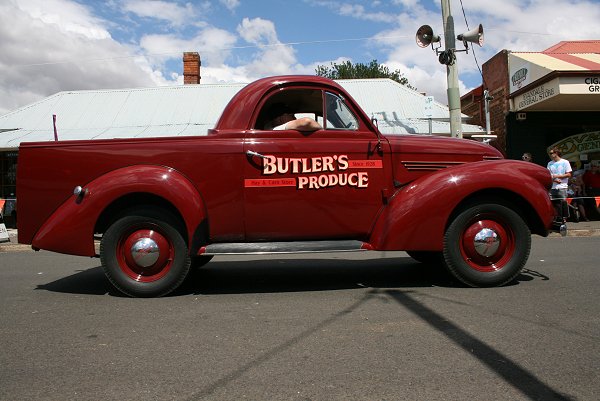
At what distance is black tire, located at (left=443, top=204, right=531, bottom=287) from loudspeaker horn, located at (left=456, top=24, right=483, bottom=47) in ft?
22.6

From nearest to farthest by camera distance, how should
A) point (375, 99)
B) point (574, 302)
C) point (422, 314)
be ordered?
point (422, 314)
point (574, 302)
point (375, 99)

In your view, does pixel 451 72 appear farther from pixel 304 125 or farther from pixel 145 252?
pixel 145 252

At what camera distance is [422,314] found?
378cm

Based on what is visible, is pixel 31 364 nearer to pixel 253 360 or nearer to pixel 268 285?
pixel 253 360

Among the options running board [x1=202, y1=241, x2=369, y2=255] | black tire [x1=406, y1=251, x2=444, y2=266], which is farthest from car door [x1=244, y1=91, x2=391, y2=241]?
black tire [x1=406, y1=251, x2=444, y2=266]

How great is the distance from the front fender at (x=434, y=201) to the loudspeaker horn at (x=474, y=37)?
6668 mm

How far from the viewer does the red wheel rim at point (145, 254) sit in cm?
440

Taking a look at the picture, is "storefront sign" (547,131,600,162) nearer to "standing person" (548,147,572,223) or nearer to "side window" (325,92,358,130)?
"standing person" (548,147,572,223)

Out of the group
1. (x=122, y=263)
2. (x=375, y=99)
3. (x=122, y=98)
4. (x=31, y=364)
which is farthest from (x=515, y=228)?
(x=122, y=98)

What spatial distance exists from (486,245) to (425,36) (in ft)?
24.5

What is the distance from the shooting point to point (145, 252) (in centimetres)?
439

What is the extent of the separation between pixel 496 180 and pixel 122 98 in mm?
14866

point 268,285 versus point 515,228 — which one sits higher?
point 515,228

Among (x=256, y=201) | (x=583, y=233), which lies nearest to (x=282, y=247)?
(x=256, y=201)
